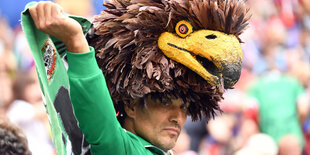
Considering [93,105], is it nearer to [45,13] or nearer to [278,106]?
[45,13]

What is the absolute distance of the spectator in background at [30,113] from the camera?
457cm

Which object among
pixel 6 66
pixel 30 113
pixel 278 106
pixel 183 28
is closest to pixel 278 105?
pixel 278 106

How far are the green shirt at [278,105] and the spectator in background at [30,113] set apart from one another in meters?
1.97

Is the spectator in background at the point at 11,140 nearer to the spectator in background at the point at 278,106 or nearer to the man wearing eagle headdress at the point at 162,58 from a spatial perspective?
the man wearing eagle headdress at the point at 162,58

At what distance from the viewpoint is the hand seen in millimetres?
2130

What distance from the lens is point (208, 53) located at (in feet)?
8.12

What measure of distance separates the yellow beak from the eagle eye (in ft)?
0.05

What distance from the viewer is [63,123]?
2.45 meters

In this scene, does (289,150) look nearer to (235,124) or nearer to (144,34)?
(235,124)

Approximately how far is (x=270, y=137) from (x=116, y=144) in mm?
3334

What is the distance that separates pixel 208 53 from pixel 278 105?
3.34m

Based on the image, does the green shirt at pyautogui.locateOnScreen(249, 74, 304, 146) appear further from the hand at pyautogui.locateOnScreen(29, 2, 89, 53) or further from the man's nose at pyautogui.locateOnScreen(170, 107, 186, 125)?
the hand at pyautogui.locateOnScreen(29, 2, 89, 53)

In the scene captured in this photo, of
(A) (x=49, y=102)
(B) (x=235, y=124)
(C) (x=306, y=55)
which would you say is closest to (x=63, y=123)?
(A) (x=49, y=102)

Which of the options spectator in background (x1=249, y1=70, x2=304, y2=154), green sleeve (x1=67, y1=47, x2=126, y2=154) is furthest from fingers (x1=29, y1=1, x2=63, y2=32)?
spectator in background (x1=249, y1=70, x2=304, y2=154)
